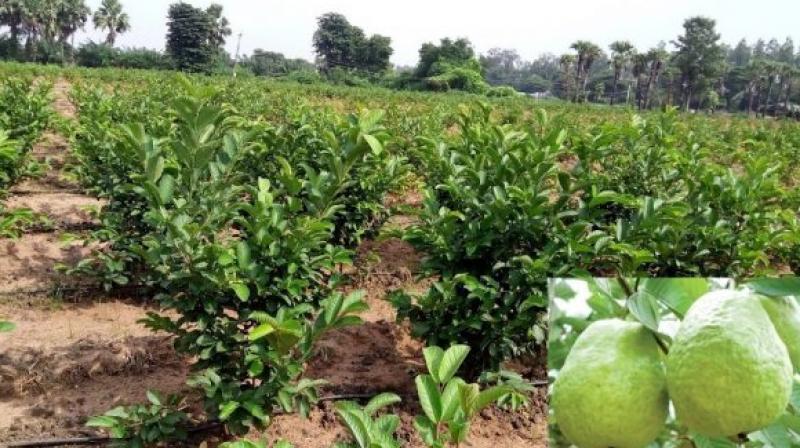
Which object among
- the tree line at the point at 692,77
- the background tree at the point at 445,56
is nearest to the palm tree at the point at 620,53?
Answer: the tree line at the point at 692,77

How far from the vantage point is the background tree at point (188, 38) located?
158ft

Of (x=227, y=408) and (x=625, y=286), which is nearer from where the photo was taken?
A: (x=625, y=286)

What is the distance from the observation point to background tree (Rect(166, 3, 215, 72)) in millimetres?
48125

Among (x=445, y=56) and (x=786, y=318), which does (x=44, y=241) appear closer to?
(x=786, y=318)

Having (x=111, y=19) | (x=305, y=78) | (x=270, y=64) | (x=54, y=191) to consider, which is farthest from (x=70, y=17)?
(x=54, y=191)

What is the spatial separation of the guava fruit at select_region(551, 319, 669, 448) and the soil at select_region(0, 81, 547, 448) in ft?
7.66

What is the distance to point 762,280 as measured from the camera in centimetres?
67

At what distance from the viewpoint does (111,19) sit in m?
56.2

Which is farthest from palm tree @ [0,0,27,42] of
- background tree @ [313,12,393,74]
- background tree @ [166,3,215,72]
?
background tree @ [313,12,393,74]

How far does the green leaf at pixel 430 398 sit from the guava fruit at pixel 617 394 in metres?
0.60

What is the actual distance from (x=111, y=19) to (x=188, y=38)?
12.1 m

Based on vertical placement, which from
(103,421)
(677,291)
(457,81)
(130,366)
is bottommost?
(130,366)

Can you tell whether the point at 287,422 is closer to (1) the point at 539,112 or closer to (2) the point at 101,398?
(2) the point at 101,398

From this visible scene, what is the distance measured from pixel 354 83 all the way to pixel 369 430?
146ft
